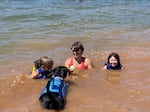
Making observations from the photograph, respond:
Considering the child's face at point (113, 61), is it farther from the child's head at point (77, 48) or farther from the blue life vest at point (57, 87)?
the blue life vest at point (57, 87)

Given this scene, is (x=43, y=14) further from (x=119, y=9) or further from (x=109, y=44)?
(x=109, y=44)

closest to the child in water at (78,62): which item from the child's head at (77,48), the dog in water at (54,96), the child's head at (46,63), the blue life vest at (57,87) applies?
the child's head at (77,48)

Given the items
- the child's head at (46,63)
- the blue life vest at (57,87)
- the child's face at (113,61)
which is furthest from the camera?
the child's face at (113,61)

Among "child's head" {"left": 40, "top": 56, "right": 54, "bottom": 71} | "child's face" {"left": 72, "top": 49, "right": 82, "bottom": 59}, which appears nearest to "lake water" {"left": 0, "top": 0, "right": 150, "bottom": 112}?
"child's head" {"left": 40, "top": 56, "right": 54, "bottom": 71}

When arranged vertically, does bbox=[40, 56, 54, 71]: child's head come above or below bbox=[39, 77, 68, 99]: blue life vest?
above

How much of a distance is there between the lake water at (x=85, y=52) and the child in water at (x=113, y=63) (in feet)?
0.50

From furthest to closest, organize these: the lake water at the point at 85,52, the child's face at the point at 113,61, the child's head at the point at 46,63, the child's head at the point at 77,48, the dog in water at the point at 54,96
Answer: the child's face at the point at 113,61 → the child's head at the point at 77,48 → the child's head at the point at 46,63 → the lake water at the point at 85,52 → the dog in water at the point at 54,96

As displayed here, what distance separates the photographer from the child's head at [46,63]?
19.3 feet

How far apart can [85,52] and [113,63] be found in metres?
1.32

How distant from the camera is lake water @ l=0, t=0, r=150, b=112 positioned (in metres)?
5.14

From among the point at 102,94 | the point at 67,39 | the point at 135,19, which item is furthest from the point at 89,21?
Result: the point at 102,94

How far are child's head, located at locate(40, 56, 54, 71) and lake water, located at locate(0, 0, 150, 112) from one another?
0.23m

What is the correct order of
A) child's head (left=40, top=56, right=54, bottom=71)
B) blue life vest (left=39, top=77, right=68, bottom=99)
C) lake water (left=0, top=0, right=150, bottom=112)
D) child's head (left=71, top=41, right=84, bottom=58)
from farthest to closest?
1. child's head (left=71, top=41, right=84, bottom=58)
2. child's head (left=40, top=56, right=54, bottom=71)
3. lake water (left=0, top=0, right=150, bottom=112)
4. blue life vest (left=39, top=77, right=68, bottom=99)

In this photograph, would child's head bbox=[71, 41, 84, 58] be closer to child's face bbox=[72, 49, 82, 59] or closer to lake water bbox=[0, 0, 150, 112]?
child's face bbox=[72, 49, 82, 59]
